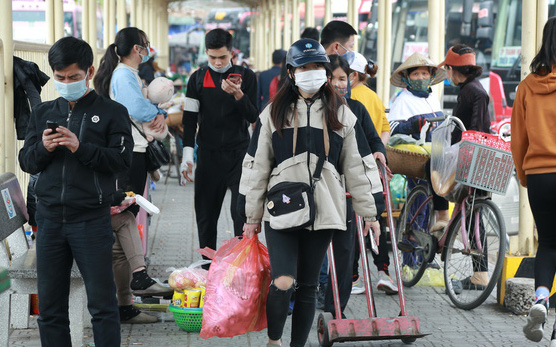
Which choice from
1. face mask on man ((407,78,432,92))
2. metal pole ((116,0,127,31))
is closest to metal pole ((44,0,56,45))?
face mask on man ((407,78,432,92))

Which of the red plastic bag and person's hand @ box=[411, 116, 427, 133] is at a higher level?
person's hand @ box=[411, 116, 427, 133]

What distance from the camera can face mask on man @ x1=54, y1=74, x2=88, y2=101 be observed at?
14.5ft

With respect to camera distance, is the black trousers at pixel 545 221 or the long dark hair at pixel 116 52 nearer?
the black trousers at pixel 545 221

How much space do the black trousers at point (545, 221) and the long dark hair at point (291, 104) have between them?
128cm

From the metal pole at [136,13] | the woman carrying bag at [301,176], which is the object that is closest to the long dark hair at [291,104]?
the woman carrying bag at [301,176]

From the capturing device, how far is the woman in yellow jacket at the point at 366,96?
21.2 ft

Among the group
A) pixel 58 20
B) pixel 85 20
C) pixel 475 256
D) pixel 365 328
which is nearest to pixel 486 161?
pixel 475 256

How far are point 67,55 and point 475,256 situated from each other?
11.9 ft

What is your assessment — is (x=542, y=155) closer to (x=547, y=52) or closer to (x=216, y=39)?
(x=547, y=52)

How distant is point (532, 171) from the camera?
5.32 m

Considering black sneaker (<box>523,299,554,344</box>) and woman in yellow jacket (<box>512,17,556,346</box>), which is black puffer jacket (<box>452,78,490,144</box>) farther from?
black sneaker (<box>523,299,554,344</box>)

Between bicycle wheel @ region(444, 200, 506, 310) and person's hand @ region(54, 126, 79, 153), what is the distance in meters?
3.23

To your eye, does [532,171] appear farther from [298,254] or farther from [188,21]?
[188,21]

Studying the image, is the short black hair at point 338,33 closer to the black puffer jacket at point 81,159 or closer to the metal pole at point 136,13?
the black puffer jacket at point 81,159
